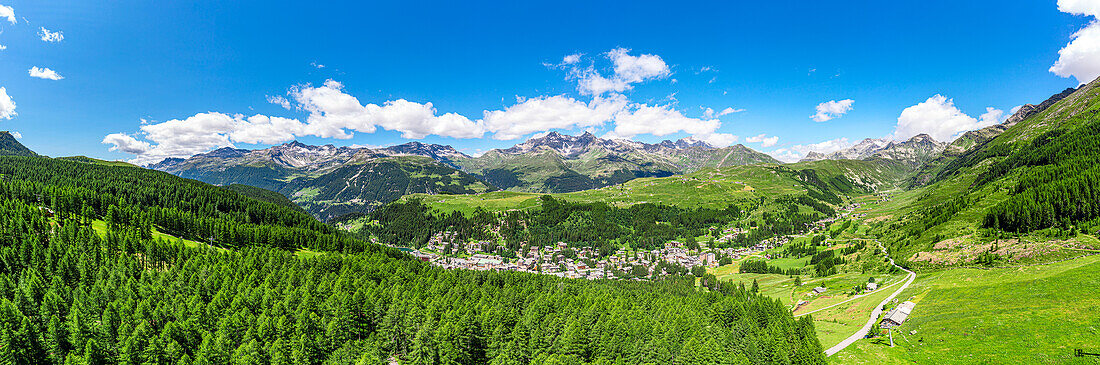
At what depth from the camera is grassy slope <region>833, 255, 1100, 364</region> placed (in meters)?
47.2

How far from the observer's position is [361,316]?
7638 cm

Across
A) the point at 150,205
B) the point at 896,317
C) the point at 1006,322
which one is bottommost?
the point at 896,317

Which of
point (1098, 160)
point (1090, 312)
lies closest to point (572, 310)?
point (1090, 312)

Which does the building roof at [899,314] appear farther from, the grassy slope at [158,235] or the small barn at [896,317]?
the grassy slope at [158,235]

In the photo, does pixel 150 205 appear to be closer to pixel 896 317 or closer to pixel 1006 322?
pixel 896 317

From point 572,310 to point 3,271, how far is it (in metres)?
115

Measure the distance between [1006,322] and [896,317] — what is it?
1424cm

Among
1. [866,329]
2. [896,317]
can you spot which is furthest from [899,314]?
[866,329]

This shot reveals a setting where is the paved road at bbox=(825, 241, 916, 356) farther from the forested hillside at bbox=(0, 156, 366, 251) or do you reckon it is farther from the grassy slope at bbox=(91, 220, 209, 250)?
the forested hillside at bbox=(0, 156, 366, 251)

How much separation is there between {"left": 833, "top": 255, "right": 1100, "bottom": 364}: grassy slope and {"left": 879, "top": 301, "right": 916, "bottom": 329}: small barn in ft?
3.52

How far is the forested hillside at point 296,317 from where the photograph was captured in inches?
2178

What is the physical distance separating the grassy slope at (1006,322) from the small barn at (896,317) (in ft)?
3.52

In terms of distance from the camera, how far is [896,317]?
68125mm

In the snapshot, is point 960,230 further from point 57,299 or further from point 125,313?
point 57,299
